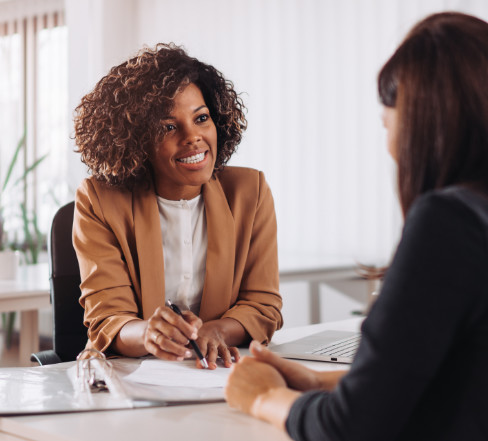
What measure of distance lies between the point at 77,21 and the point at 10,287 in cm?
284

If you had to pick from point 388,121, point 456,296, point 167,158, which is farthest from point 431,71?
point 167,158

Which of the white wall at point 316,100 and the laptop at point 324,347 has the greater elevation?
the white wall at point 316,100

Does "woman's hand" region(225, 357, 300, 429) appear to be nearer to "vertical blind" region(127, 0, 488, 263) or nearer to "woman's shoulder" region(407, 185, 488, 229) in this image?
"woman's shoulder" region(407, 185, 488, 229)

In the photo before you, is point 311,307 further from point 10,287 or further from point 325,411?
point 325,411

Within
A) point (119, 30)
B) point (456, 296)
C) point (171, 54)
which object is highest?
point (119, 30)

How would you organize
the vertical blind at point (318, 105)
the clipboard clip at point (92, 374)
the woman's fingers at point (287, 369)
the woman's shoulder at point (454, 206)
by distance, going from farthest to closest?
the vertical blind at point (318, 105), the clipboard clip at point (92, 374), the woman's fingers at point (287, 369), the woman's shoulder at point (454, 206)

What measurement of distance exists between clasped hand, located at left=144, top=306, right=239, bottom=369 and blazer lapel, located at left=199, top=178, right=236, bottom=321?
281 millimetres

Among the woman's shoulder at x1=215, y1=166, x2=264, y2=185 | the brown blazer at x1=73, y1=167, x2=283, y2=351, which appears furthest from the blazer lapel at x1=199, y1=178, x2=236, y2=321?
the woman's shoulder at x1=215, y1=166, x2=264, y2=185

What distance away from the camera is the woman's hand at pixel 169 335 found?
4.14 feet

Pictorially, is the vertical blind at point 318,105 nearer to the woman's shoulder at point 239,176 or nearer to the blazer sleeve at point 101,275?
the woman's shoulder at point 239,176

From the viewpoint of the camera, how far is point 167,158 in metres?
1.64

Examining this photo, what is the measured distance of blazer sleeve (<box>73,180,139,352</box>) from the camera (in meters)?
1.46

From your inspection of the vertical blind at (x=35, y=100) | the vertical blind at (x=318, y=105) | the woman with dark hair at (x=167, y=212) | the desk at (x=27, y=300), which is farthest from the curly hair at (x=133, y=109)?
the vertical blind at (x=35, y=100)

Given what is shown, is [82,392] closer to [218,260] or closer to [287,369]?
[287,369]
